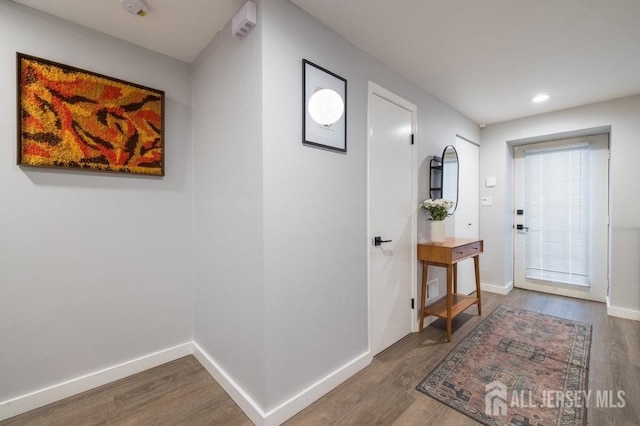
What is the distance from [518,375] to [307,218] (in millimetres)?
1958

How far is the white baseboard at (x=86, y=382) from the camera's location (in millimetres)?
1604

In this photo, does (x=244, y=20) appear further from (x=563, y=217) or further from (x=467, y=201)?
(x=563, y=217)

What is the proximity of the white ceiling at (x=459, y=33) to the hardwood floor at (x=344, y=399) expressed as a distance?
2.44 metres

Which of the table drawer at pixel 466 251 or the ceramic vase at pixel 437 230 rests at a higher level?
the ceramic vase at pixel 437 230

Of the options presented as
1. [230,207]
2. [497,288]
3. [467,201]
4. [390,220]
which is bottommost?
[497,288]

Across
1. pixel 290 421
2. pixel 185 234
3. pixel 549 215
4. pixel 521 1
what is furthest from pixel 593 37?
pixel 185 234

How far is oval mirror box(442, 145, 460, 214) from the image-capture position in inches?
120

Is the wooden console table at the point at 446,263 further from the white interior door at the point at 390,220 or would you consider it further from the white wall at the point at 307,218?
the white wall at the point at 307,218

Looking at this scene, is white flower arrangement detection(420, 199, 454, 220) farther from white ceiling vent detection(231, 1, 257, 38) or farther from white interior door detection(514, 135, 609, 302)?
white interior door detection(514, 135, 609, 302)

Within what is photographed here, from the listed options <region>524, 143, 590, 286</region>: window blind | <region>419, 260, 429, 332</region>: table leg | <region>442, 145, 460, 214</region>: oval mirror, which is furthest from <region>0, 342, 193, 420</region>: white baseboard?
<region>524, 143, 590, 286</region>: window blind

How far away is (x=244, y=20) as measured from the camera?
59.0 inches

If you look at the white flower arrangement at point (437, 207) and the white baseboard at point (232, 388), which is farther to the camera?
the white flower arrangement at point (437, 207)

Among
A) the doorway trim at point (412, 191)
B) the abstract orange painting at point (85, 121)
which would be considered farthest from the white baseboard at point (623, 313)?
the abstract orange painting at point (85, 121)

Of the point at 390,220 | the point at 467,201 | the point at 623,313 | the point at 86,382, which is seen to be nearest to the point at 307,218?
the point at 390,220
